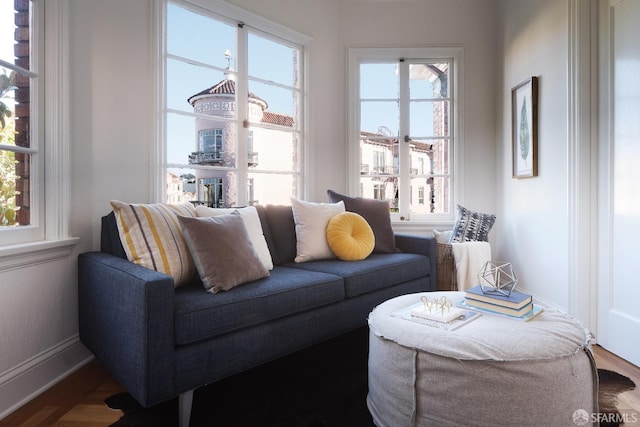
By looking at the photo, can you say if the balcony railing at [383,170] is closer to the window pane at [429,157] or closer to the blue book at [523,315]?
the window pane at [429,157]

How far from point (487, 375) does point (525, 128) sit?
244 centimetres

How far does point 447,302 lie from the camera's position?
1548 millimetres

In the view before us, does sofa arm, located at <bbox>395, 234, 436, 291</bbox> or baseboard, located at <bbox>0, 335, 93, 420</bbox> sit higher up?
sofa arm, located at <bbox>395, 234, 436, 291</bbox>

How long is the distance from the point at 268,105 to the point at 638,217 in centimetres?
260

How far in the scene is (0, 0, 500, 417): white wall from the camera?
5.74 feet

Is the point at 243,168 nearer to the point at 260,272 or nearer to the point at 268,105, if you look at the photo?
the point at 268,105

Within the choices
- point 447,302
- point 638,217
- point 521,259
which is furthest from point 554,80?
point 447,302

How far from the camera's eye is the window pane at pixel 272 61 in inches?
118

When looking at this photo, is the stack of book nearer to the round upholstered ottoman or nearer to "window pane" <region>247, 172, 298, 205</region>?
the round upholstered ottoman

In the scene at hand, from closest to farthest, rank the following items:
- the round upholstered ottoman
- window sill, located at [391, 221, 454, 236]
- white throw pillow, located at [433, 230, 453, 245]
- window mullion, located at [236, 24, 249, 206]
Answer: the round upholstered ottoman → window mullion, located at [236, 24, 249, 206] → white throw pillow, located at [433, 230, 453, 245] → window sill, located at [391, 221, 454, 236]

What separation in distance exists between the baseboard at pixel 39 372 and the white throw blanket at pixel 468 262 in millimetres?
2566

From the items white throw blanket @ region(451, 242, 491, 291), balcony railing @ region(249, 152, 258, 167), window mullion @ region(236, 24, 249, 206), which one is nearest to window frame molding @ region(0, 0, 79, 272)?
window mullion @ region(236, 24, 249, 206)

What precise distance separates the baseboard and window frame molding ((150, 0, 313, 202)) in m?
0.95

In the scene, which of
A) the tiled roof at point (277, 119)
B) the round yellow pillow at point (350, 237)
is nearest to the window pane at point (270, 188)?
the tiled roof at point (277, 119)
